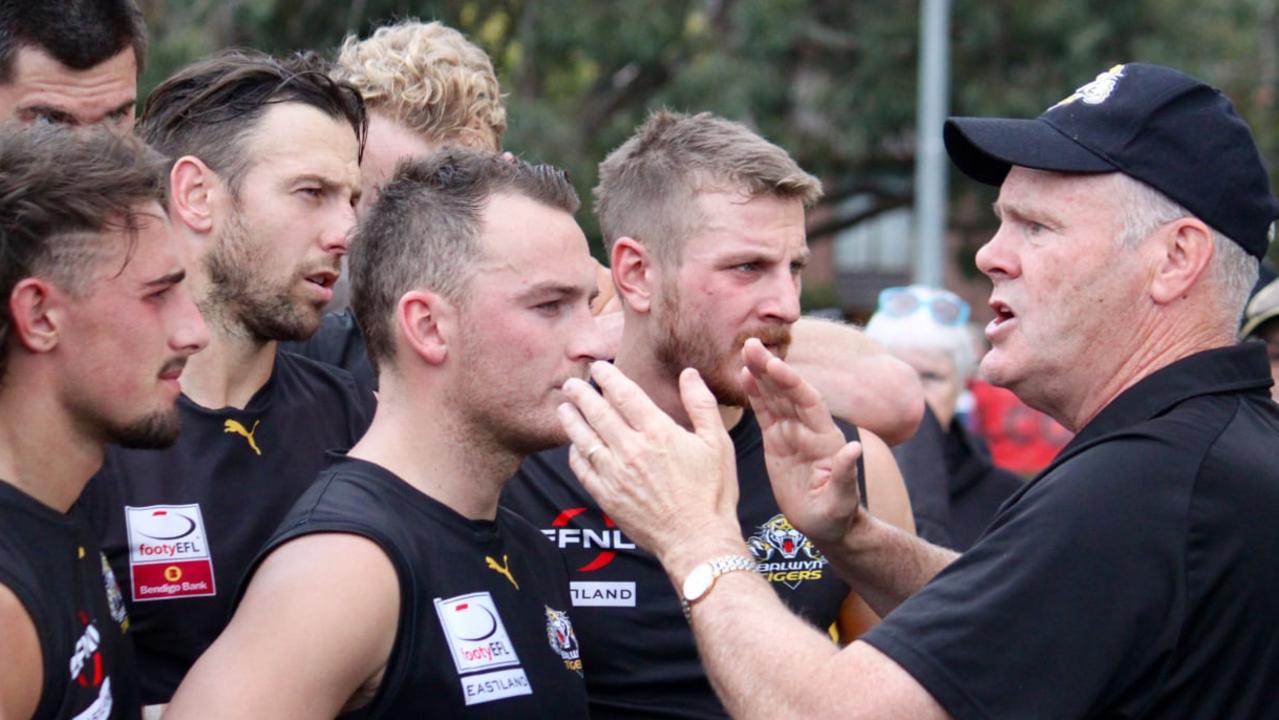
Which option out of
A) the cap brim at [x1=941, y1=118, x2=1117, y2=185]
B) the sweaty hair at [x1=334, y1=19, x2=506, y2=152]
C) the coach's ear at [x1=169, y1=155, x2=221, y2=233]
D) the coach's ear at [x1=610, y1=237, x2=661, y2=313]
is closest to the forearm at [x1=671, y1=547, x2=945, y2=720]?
the cap brim at [x1=941, y1=118, x2=1117, y2=185]

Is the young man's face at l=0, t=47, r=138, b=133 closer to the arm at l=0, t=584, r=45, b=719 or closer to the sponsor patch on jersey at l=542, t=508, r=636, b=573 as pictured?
the sponsor patch on jersey at l=542, t=508, r=636, b=573

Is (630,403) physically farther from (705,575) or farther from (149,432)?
(149,432)

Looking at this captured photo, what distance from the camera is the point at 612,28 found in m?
14.8

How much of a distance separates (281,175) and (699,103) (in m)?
11.6

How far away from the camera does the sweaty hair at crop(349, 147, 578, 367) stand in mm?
3289

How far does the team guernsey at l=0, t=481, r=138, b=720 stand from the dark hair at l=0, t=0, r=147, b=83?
1.59 meters

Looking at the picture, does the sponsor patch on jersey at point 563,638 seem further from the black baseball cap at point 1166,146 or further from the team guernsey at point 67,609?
the black baseball cap at point 1166,146

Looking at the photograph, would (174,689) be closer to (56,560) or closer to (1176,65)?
(56,560)

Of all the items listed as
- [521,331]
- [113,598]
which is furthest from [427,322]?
[113,598]

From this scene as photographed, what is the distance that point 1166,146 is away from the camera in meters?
2.88

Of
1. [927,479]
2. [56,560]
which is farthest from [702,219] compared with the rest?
[927,479]

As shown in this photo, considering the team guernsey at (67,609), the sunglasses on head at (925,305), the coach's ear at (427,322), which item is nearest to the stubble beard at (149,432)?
the team guernsey at (67,609)

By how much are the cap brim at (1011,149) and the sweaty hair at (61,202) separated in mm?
1631

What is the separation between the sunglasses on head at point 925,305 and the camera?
7.44 meters
